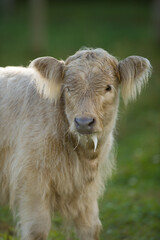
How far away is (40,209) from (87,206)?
2.06 feet

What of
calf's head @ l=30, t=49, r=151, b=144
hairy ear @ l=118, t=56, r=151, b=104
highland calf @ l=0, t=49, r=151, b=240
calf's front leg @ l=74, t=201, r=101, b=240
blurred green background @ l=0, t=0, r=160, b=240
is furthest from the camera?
blurred green background @ l=0, t=0, r=160, b=240

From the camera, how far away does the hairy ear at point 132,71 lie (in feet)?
16.4

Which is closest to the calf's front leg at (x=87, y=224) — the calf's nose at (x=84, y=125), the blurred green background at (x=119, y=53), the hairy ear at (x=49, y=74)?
the blurred green background at (x=119, y=53)

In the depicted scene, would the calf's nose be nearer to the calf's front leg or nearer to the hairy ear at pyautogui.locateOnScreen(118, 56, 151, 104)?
the hairy ear at pyautogui.locateOnScreen(118, 56, 151, 104)

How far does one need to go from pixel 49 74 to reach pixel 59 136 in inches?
26.7

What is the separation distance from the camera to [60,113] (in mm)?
5039

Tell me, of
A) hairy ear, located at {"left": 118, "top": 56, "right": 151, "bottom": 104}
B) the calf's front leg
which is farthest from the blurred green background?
hairy ear, located at {"left": 118, "top": 56, "right": 151, "bottom": 104}

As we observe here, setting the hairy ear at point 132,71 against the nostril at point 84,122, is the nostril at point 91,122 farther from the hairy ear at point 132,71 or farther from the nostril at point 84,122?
the hairy ear at point 132,71

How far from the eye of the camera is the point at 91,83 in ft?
15.7

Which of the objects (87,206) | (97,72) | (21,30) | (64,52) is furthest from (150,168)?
(21,30)

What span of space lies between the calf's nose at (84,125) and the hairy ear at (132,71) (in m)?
0.74

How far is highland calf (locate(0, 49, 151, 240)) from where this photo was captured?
4.87m

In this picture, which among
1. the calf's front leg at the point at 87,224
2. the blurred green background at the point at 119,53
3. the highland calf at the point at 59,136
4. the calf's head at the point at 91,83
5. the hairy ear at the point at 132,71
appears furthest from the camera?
the blurred green background at the point at 119,53

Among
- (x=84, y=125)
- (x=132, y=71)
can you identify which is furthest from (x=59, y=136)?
(x=132, y=71)
